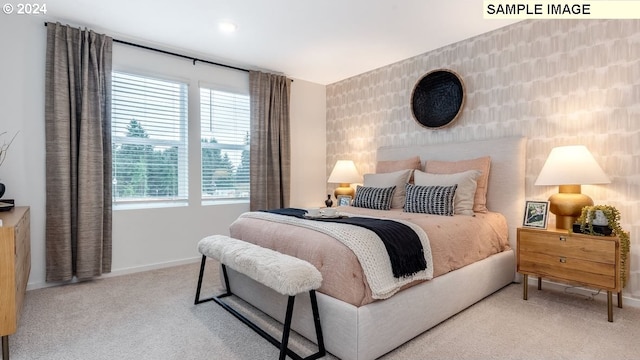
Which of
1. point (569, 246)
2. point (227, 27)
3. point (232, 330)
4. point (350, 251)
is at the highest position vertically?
point (227, 27)

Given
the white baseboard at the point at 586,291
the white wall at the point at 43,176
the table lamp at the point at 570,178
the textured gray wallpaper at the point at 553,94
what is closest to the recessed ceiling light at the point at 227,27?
the white wall at the point at 43,176

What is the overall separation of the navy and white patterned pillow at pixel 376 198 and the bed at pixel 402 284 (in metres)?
0.73

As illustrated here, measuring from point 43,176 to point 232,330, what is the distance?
2.33m

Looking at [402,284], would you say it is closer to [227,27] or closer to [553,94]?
[553,94]

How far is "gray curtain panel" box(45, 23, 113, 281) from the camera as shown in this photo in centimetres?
302

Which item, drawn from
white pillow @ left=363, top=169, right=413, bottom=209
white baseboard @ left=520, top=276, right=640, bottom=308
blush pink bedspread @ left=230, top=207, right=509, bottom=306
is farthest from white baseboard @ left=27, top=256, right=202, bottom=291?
white baseboard @ left=520, top=276, right=640, bottom=308

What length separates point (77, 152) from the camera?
312 centimetres

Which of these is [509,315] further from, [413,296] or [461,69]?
[461,69]

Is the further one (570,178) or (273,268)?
(570,178)

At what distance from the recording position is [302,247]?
6.96ft

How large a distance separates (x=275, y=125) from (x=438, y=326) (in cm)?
315

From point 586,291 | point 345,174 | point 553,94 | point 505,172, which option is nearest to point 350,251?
point 505,172

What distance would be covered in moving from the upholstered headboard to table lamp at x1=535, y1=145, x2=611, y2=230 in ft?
1.30

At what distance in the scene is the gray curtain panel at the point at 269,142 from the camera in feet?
14.3
